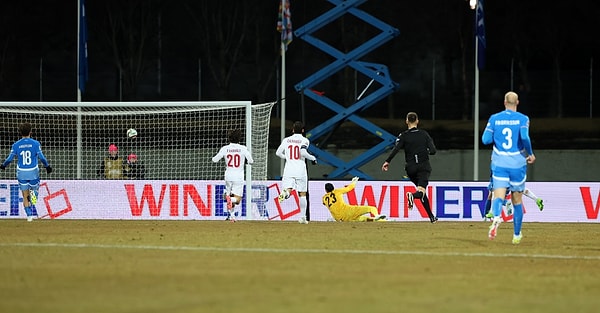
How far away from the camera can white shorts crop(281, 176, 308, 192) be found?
2314 cm

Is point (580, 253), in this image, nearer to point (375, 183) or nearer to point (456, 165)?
point (375, 183)

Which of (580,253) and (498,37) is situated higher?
(498,37)

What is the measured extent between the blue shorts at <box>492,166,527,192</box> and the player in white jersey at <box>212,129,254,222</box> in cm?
820

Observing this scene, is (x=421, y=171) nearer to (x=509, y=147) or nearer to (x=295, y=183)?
(x=295, y=183)

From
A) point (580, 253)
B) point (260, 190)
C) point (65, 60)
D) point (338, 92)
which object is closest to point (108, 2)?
point (65, 60)

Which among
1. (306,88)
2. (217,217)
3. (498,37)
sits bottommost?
(217,217)

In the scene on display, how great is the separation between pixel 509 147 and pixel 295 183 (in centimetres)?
774

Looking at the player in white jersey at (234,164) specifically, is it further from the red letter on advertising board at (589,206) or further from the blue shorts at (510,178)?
the blue shorts at (510,178)

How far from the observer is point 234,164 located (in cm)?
2398

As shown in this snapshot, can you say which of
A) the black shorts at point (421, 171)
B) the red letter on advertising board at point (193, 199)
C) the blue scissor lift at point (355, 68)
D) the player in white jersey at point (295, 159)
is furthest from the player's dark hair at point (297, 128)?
the blue scissor lift at point (355, 68)

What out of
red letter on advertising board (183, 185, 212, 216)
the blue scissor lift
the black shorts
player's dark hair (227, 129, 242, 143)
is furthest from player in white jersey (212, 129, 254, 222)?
the blue scissor lift

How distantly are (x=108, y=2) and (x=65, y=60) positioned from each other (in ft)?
13.6

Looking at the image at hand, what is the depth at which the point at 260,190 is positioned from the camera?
87.9 feet

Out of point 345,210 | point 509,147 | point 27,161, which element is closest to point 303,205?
point 345,210
